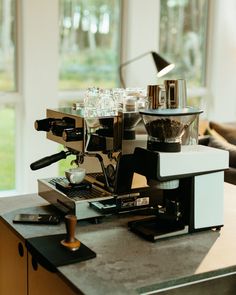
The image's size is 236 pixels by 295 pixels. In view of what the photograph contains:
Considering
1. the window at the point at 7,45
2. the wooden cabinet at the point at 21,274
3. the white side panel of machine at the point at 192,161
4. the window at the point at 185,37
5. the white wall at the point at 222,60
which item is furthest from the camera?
the white wall at the point at 222,60

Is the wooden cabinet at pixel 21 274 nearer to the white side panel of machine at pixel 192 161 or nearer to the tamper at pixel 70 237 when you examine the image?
the tamper at pixel 70 237

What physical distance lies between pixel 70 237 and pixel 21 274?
1.12ft

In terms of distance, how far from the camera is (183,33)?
4.83 metres

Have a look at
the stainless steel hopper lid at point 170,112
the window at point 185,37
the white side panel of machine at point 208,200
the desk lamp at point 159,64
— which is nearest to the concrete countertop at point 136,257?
the white side panel of machine at point 208,200

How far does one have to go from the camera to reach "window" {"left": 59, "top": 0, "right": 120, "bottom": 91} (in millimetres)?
4234

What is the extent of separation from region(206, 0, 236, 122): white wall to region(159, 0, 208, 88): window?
0.09 meters

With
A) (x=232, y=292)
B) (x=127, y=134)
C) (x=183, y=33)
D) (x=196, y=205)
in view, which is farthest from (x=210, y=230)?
(x=183, y=33)

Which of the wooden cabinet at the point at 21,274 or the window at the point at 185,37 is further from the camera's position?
the window at the point at 185,37

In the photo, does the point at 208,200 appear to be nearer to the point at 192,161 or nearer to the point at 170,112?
the point at 192,161

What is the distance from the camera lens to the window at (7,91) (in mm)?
3936

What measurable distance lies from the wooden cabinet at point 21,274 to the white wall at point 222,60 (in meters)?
3.47

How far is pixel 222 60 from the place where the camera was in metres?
4.99

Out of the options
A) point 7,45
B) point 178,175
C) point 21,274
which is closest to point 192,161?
point 178,175

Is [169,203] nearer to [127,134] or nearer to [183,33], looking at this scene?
[127,134]
